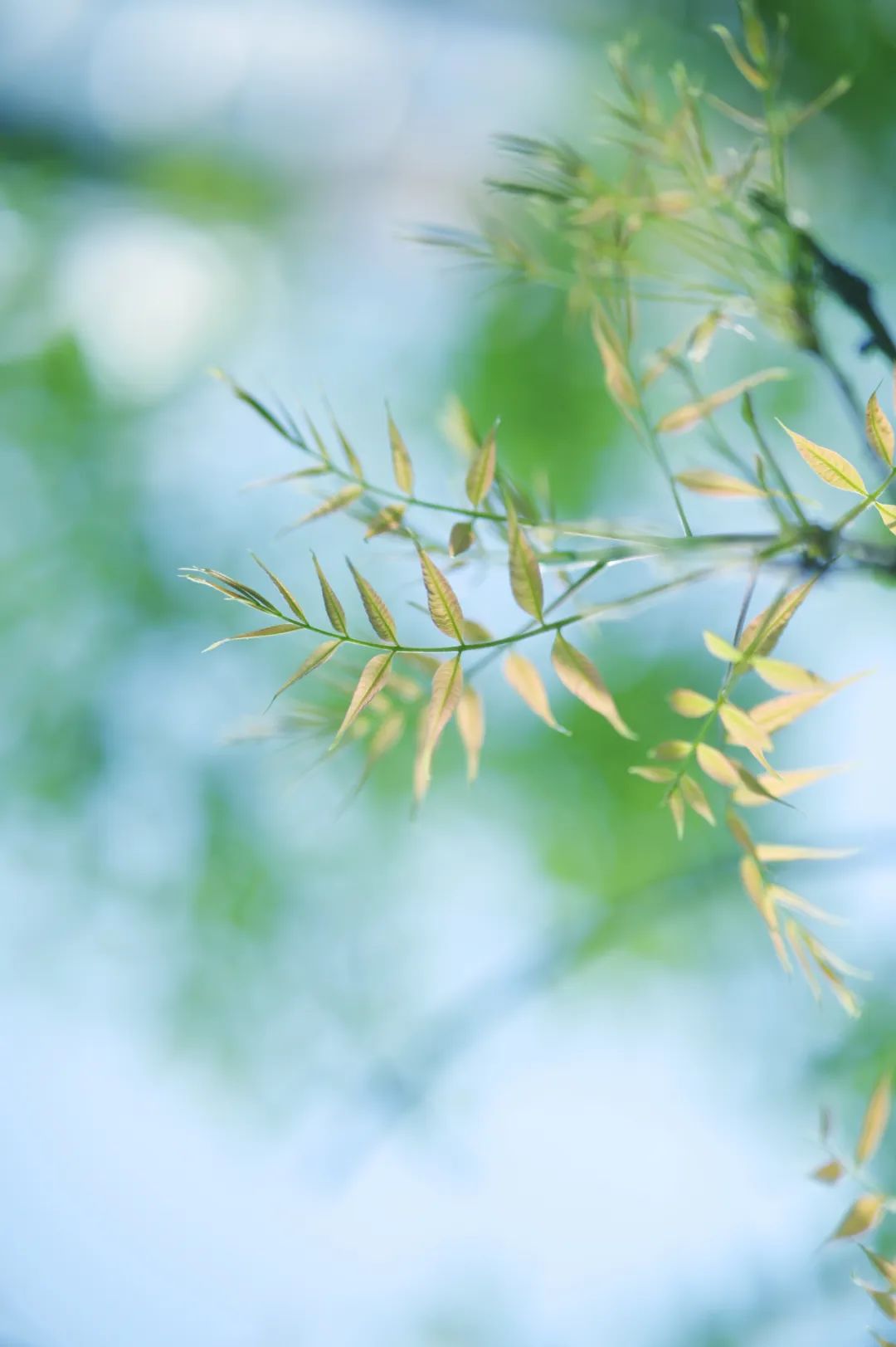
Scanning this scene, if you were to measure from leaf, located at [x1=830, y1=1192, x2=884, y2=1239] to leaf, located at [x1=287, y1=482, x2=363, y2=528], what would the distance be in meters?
0.25

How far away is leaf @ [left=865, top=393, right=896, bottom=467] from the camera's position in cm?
22

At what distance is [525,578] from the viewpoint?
0.22m

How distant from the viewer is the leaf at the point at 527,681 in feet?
0.89

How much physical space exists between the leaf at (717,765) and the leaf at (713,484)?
76 millimetres

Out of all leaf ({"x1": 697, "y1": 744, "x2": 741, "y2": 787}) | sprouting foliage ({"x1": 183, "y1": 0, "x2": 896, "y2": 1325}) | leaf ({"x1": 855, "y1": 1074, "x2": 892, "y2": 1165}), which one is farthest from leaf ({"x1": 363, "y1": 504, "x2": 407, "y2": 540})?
leaf ({"x1": 855, "y1": 1074, "x2": 892, "y2": 1165})

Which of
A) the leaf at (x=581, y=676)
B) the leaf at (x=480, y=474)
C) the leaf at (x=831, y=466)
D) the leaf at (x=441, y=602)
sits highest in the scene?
the leaf at (x=480, y=474)

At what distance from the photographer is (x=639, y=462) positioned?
1331 mm

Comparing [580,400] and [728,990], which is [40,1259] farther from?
[580,400]

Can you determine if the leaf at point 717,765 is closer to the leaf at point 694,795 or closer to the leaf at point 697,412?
the leaf at point 694,795

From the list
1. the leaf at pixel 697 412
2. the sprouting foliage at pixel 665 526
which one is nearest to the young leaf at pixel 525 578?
the sprouting foliage at pixel 665 526

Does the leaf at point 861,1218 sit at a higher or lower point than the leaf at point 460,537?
lower

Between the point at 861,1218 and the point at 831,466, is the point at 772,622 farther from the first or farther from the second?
the point at 861,1218

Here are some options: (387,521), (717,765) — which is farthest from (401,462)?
(717,765)

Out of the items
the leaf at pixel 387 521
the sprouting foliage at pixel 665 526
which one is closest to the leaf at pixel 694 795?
the sprouting foliage at pixel 665 526
